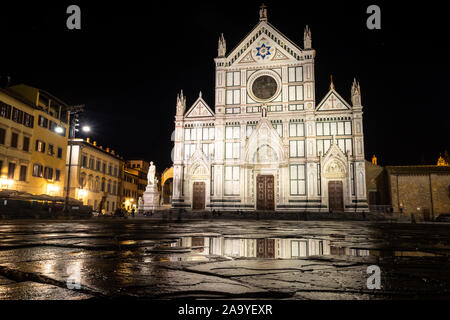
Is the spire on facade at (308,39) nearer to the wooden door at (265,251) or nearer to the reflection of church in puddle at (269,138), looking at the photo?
the reflection of church in puddle at (269,138)

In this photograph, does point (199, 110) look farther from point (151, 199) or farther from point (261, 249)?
point (261, 249)

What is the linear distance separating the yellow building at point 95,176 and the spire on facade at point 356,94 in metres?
30.0

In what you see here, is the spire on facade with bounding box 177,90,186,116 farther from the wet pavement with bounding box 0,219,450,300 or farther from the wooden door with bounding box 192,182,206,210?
the wet pavement with bounding box 0,219,450,300

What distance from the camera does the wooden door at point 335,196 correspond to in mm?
34312

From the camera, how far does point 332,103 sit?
35781mm

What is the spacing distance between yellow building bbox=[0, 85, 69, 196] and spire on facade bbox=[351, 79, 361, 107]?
28679mm

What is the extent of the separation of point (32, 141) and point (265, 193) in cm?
2457

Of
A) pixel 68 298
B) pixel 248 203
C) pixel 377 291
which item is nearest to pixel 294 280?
pixel 377 291

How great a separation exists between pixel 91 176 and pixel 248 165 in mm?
23363

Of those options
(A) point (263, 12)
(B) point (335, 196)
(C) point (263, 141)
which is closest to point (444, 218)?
(B) point (335, 196)

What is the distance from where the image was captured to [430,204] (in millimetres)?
36000

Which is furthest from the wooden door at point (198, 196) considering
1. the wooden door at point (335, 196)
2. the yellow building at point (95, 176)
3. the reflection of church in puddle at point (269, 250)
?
the reflection of church in puddle at point (269, 250)

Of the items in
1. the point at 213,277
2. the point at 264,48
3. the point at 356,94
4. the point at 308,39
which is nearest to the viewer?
the point at 213,277
